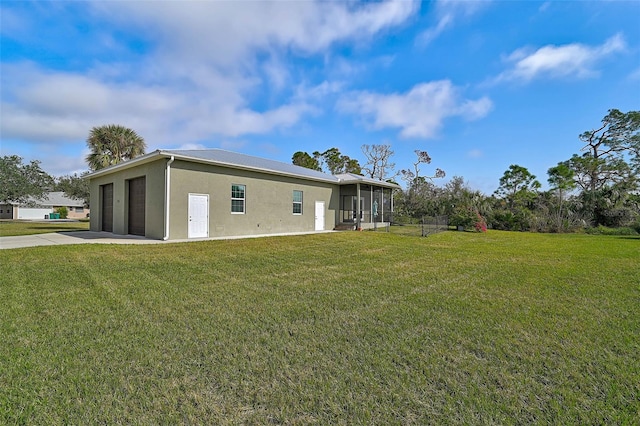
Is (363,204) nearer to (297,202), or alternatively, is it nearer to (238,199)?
(297,202)

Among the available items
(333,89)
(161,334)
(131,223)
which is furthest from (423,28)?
(131,223)

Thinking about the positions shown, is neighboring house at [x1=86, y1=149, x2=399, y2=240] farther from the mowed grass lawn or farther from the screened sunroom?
the mowed grass lawn

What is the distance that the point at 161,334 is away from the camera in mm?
3201

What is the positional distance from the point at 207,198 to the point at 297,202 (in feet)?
18.2

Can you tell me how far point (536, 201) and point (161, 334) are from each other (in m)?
27.5

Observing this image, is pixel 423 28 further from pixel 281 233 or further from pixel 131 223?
pixel 131 223

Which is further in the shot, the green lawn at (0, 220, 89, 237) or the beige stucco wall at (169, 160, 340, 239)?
the green lawn at (0, 220, 89, 237)

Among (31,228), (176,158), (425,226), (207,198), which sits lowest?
(31,228)

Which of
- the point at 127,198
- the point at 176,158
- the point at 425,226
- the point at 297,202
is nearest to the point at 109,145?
the point at 127,198

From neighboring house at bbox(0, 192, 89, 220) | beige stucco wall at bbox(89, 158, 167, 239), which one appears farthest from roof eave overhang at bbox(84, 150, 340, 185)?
neighboring house at bbox(0, 192, 89, 220)

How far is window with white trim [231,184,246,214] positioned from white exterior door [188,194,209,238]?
132 cm

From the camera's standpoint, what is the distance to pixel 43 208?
4084cm

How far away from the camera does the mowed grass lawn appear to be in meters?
2.05

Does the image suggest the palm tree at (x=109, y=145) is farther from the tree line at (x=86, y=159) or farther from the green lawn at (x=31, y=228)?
the green lawn at (x=31, y=228)
